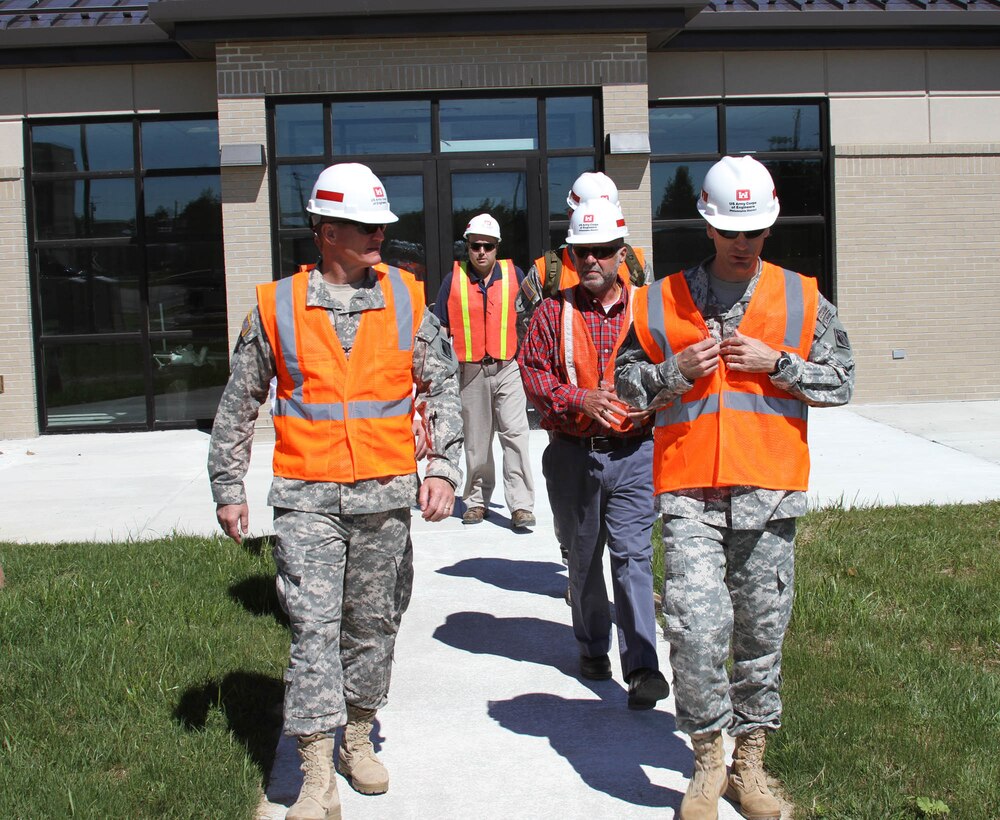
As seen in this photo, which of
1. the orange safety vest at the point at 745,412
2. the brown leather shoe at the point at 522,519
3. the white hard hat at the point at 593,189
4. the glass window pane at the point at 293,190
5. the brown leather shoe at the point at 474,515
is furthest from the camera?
the glass window pane at the point at 293,190

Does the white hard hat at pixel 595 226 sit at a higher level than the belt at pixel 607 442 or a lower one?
higher

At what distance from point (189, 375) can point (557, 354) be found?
31.2ft

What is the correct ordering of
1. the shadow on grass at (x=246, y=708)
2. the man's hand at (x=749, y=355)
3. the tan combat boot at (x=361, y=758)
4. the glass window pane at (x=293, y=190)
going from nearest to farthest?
the man's hand at (x=749, y=355), the tan combat boot at (x=361, y=758), the shadow on grass at (x=246, y=708), the glass window pane at (x=293, y=190)

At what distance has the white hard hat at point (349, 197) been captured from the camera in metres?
4.41

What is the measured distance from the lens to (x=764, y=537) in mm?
4324

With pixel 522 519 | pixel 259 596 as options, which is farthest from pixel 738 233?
pixel 522 519

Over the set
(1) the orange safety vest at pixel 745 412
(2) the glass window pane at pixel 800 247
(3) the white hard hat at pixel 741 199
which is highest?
(2) the glass window pane at pixel 800 247

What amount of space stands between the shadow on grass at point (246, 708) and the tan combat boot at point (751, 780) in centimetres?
174

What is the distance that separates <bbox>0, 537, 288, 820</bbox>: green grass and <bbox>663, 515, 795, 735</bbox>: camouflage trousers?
1584 millimetres

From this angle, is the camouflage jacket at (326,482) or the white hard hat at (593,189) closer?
the camouflage jacket at (326,482)

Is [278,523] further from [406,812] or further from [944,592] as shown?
[944,592]

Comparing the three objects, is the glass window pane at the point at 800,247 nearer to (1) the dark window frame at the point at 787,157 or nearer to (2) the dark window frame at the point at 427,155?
(1) the dark window frame at the point at 787,157

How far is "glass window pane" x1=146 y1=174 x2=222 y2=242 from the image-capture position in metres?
14.1

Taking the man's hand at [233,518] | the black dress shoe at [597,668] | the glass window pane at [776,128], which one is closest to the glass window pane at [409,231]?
the glass window pane at [776,128]
